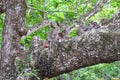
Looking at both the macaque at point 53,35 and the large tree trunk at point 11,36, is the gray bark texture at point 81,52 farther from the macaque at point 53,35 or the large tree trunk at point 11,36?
the large tree trunk at point 11,36

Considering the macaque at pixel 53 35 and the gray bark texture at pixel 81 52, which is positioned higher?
the macaque at pixel 53 35

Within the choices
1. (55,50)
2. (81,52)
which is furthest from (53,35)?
(81,52)

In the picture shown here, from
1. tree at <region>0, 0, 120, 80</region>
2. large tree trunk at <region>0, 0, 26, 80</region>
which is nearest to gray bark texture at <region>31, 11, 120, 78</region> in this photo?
tree at <region>0, 0, 120, 80</region>

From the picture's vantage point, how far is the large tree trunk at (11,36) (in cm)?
417

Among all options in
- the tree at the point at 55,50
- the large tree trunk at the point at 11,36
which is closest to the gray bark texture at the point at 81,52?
the tree at the point at 55,50

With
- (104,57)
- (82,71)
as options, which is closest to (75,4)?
(104,57)

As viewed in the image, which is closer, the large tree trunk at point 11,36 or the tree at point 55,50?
the tree at point 55,50

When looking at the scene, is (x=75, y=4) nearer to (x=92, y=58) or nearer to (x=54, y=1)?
(x=54, y=1)

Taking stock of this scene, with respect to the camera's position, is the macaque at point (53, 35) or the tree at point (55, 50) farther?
the macaque at point (53, 35)

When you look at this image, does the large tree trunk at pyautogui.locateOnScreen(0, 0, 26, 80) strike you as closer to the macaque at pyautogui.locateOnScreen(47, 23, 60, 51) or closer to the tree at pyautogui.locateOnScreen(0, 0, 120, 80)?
the tree at pyautogui.locateOnScreen(0, 0, 120, 80)

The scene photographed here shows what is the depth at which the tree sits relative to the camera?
3.98 metres

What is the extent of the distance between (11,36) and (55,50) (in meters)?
0.56

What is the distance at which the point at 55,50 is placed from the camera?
13.6 ft

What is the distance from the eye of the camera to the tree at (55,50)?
3.98m
